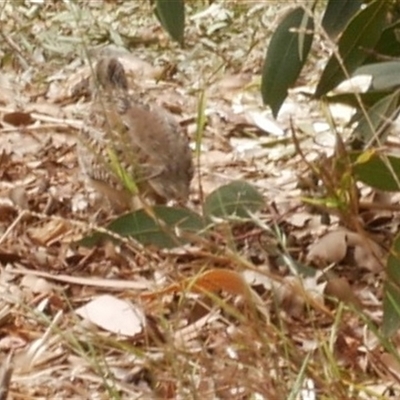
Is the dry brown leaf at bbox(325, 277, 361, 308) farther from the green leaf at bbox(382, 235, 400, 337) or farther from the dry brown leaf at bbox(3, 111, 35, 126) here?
the dry brown leaf at bbox(3, 111, 35, 126)

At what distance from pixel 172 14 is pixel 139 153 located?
39.3 inches

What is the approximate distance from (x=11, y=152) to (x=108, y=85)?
36 cm

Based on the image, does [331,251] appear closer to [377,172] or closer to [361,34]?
[361,34]

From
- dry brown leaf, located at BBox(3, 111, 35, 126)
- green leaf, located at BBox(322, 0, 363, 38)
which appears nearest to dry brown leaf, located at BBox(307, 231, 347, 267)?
green leaf, located at BBox(322, 0, 363, 38)

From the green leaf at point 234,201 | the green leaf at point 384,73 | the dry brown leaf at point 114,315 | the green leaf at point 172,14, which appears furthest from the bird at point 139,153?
the green leaf at point 384,73

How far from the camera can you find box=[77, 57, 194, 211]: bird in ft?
11.6

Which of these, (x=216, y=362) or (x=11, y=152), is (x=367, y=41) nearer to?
(x=216, y=362)

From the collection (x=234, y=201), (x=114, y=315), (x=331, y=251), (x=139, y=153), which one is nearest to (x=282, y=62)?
(x=234, y=201)

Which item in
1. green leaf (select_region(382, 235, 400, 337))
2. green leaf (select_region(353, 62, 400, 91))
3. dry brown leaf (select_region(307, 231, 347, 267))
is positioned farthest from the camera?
dry brown leaf (select_region(307, 231, 347, 267))

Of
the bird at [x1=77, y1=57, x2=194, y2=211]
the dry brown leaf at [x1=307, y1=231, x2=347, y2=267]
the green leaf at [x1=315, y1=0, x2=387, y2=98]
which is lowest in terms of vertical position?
the bird at [x1=77, y1=57, x2=194, y2=211]

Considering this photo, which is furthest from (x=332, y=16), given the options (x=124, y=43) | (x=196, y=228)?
(x=124, y=43)

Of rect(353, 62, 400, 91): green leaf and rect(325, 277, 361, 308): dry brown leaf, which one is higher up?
rect(353, 62, 400, 91): green leaf

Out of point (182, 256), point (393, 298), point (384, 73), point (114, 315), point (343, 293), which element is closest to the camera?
point (393, 298)

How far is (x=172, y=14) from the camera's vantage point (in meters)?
2.70
